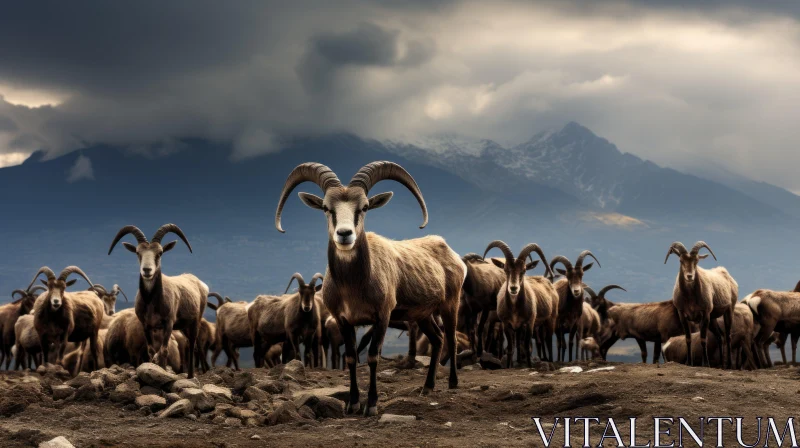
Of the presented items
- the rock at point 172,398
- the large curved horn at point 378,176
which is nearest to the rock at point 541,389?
the large curved horn at point 378,176

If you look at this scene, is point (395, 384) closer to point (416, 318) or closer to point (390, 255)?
point (416, 318)

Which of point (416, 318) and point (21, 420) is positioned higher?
point (416, 318)

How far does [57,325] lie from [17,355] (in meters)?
9.00

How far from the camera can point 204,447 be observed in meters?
10.1

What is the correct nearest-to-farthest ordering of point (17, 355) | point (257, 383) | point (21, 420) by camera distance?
point (21, 420)
point (257, 383)
point (17, 355)

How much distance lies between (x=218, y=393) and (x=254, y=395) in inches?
23.9

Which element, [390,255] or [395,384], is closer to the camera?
[390,255]

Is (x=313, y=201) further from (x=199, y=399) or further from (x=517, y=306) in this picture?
(x=517, y=306)

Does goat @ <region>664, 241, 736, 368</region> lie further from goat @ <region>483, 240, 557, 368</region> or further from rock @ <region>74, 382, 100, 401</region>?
rock @ <region>74, 382, 100, 401</region>

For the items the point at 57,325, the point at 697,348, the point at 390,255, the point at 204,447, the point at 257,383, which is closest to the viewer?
the point at 204,447

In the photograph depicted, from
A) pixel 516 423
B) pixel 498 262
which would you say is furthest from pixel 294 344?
pixel 516 423

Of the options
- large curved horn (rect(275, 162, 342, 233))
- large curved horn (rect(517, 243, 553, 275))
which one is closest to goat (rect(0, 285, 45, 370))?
large curved horn (rect(517, 243, 553, 275))

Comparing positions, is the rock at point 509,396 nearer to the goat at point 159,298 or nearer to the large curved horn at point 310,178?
the large curved horn at point 310,178

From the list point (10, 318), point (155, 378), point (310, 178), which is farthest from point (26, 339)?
point (310, 178)
